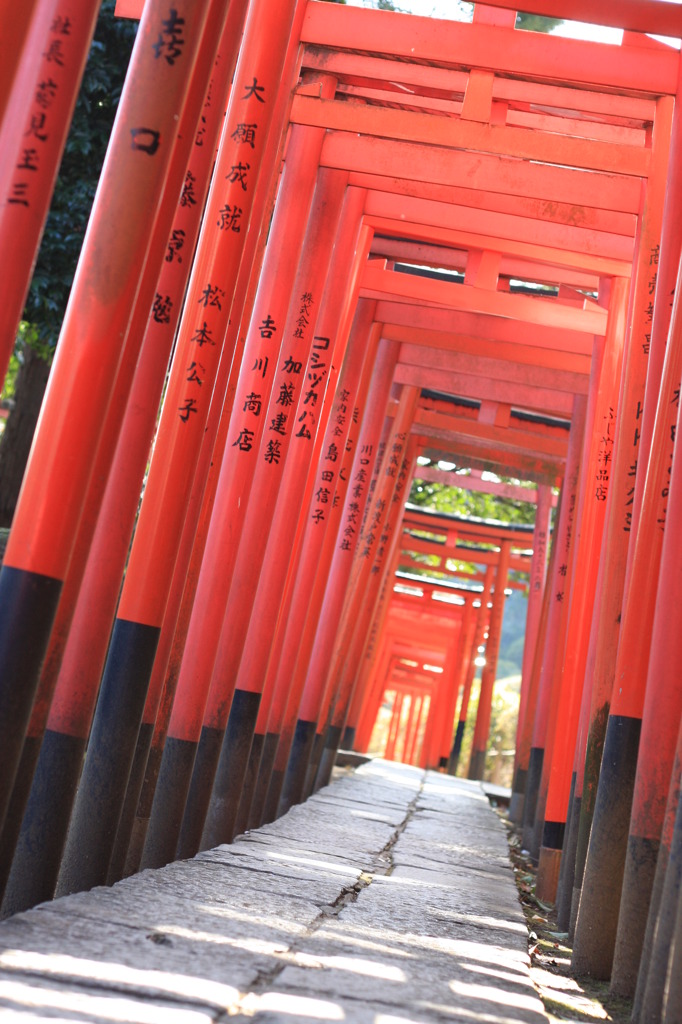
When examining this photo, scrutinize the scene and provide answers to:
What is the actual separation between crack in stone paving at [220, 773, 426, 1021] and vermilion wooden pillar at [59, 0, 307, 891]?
714 mm

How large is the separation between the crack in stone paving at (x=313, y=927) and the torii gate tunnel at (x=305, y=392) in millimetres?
703

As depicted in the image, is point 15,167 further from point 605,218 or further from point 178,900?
point 605,218

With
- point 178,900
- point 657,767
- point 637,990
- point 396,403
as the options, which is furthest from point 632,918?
point 396,403

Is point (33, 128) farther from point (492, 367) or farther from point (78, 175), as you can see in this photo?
point (492, 367)

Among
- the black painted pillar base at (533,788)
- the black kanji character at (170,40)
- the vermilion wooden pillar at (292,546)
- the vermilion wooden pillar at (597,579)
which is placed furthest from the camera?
the black painted pillar base at (533,788)

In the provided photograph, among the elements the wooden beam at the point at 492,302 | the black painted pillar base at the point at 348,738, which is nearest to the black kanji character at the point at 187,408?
the wooden beam at the point at 492,302

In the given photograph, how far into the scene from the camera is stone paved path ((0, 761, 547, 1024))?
6.93 feet

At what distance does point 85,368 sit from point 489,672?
15507 mm

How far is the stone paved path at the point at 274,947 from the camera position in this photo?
2111 millimetres

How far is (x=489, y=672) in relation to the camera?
693 inches

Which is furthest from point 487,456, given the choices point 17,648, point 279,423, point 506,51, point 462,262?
point 17,648

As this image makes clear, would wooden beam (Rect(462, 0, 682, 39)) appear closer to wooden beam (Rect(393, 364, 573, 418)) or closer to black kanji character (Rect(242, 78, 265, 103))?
black kanji character (Rect(242, 78, 265, 103))

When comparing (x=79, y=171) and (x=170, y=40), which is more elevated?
(x=79, y=171)

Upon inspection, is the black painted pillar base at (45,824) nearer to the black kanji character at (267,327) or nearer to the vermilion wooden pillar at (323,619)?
the black kanji character at (267,327)
